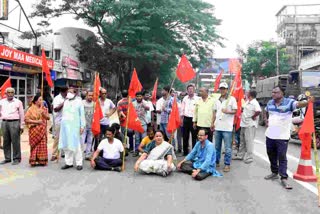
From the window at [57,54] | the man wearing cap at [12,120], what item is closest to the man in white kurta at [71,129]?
the man wearing cap at [12,120]

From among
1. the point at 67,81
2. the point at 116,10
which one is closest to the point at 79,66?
the point at 67,81

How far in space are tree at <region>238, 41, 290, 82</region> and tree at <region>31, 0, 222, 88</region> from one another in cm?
898

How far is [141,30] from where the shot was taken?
25859 millimetres

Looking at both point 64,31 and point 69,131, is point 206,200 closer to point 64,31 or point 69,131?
point 69,131

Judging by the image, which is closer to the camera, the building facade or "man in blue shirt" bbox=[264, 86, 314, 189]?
"man in blue shirt" bbox=[264, 86, 314, 189]

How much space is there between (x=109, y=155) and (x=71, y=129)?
95 cm

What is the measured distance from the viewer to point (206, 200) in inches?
217

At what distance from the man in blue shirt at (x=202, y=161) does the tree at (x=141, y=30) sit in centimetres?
1782

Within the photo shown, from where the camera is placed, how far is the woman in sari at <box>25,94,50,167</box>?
25.9 feet

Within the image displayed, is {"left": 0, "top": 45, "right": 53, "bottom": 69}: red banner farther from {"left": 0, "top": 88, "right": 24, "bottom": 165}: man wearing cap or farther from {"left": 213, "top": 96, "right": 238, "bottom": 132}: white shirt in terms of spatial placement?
{"left": 213, "top": 96, "right": 238, "bottom": 132}: white shirt

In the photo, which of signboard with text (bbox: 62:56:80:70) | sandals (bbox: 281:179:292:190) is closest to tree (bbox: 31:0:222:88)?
signboard with text (bbox: 62:56:80:70)

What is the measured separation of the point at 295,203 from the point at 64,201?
10.5 feet

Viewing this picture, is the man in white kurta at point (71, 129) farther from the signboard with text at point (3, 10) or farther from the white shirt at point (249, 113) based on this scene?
the signboard with text at point (3, 10)

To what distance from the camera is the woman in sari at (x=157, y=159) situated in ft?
23.0
